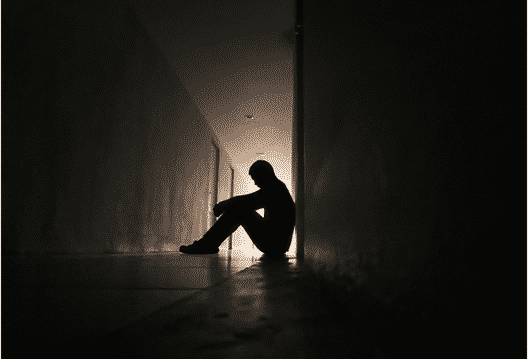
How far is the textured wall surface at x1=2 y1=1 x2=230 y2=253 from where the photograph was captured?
2.58 metres

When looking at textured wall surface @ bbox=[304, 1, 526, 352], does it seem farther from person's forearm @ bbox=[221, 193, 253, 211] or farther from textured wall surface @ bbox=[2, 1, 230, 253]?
textured wall surface @ bbox=[2, 1, 230, 253]

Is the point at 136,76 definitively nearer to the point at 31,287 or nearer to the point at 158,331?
the point at 31,287

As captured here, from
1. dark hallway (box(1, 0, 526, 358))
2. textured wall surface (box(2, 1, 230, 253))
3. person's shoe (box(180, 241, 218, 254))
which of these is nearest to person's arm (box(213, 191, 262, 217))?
person's shoe (box(180, 241, 218, 254))

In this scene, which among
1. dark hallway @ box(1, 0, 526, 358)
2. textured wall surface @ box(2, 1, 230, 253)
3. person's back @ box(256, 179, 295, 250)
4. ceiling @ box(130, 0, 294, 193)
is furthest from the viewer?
ceiling @ box(130, 0, 294, 193)

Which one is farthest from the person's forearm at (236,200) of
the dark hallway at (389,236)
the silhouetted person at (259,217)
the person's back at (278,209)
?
the dark hallway at (389,236)

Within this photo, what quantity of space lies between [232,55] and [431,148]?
16.7ft

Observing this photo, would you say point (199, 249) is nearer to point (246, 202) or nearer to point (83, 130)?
point (246, 202)

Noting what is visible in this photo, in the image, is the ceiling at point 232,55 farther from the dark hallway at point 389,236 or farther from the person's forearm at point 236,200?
the dark hallway at point 389,236

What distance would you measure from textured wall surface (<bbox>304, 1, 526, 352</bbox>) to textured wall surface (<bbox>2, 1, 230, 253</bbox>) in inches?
110

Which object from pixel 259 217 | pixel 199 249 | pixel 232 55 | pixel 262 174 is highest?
pixel 232 55

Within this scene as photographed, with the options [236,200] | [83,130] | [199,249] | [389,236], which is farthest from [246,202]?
[389,236]

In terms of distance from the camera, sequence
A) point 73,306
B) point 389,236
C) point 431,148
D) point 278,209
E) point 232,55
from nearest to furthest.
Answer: point 431,148 → point 389,236 → point 73,306 → point 278,209 → point 232,55

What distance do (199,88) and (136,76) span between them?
1.93 m

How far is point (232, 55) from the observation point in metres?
→ 5.01
